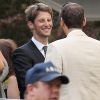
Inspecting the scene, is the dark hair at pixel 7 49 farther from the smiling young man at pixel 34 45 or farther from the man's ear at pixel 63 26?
the man's ear at pixel 63 26

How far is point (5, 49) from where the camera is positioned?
7.06 meters

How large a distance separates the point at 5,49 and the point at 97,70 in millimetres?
1340

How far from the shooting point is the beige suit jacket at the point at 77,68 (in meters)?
6.03

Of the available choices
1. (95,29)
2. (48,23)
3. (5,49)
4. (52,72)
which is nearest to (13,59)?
(5,49)

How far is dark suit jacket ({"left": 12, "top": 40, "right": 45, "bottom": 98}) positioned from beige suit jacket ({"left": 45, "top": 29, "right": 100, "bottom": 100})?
0.70 metres

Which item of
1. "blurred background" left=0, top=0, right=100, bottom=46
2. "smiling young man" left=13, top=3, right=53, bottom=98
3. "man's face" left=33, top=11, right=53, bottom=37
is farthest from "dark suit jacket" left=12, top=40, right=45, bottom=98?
"blurred background" left=0, top=0, right=100, bottom=46

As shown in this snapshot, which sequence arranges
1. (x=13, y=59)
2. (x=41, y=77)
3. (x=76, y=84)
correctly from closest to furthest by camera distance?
(x=41, y=77)
(x=76, y=84)
(x=13, y=59)

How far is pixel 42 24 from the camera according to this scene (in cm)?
720

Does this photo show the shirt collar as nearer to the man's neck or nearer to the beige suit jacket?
the man's neck

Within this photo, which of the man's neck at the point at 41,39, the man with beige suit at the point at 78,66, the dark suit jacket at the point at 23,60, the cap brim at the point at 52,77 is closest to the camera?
the cap brim at the point at 52,77

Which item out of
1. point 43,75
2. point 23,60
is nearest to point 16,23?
point 23,60

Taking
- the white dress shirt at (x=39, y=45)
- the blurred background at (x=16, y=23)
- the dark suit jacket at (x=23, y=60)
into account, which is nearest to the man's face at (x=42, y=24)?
the white dress shirt at (x=39, y=45)

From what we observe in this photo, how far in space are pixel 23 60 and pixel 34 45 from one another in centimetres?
33

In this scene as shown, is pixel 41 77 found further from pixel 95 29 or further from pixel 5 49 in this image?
pixel 95 29
